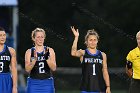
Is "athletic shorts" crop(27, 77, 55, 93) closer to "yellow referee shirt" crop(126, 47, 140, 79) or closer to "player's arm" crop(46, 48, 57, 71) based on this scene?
"player's arm" crop(46, 48, 57, 71)

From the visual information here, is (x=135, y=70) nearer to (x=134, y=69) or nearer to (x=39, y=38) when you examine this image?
(x=134, y=69)

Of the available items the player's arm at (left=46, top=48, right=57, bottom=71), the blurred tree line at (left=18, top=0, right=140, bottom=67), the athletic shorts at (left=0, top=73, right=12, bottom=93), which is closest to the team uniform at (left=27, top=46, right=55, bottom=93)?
the player's arm at (left=46, top=48, right=57, bottom=71)

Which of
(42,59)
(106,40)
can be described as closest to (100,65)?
(42,59)

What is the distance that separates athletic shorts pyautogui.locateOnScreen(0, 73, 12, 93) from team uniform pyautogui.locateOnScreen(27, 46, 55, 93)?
12.6 inches

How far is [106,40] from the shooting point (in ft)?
82.7

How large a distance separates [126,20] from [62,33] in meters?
3.36

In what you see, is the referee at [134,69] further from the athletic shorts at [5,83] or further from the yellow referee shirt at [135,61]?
the athletic shorts at [5,83]

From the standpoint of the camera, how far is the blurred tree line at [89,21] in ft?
77.6

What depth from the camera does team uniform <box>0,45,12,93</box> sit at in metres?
10.3

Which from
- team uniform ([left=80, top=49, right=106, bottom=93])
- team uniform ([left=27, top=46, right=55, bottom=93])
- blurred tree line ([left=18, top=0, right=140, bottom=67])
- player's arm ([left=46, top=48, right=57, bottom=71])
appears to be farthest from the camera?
blurred tree line ([left=18, top=0, right=140, bottom=67])

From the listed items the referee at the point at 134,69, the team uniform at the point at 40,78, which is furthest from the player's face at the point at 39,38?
the referee at the point at 134,69

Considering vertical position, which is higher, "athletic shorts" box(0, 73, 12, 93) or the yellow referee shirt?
the yellow referee shirt

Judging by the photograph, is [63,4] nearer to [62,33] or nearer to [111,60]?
[62,33]

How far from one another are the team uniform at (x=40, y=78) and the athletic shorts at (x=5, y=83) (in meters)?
0.32
